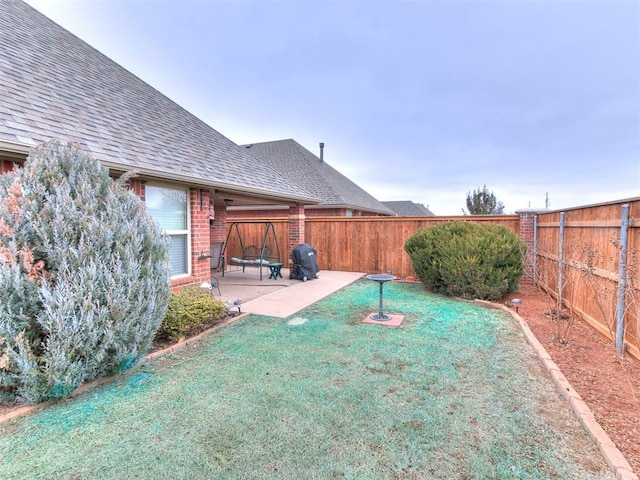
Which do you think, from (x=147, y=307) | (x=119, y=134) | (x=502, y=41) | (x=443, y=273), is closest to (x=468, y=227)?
(x=443, y=273)

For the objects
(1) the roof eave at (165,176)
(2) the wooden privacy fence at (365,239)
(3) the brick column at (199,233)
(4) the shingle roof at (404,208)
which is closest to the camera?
(1) the roof eave at (165,176)

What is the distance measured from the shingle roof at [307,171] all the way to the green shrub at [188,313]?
34.9 ft

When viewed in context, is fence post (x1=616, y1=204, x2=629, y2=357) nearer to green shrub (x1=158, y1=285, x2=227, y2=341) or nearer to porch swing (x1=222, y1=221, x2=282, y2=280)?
green shrub (x1=158, y1=285, x2=227, y2=341)

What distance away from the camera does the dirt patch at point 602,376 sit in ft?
8.19

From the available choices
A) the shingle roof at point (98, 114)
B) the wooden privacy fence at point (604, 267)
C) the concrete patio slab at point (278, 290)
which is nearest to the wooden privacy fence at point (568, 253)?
the wooden privacy fence at point (604, 267)

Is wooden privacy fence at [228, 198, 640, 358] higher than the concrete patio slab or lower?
higher

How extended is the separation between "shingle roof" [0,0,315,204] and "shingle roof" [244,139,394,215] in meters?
7.05

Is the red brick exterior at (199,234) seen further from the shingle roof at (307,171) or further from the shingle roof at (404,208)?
the shingle roof at (404,208)

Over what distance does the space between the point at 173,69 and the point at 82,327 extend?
11634 millimetres

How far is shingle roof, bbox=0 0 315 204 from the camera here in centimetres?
457

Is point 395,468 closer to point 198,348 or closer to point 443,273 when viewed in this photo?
point 198,348

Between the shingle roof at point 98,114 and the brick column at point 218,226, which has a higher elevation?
the shingle roof at point 98,114

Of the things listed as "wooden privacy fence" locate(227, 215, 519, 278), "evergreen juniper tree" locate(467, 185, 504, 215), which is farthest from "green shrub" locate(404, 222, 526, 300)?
"evergreen juniper tree" locate(467, 185, 504, 215)

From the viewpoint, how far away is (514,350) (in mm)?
4195
